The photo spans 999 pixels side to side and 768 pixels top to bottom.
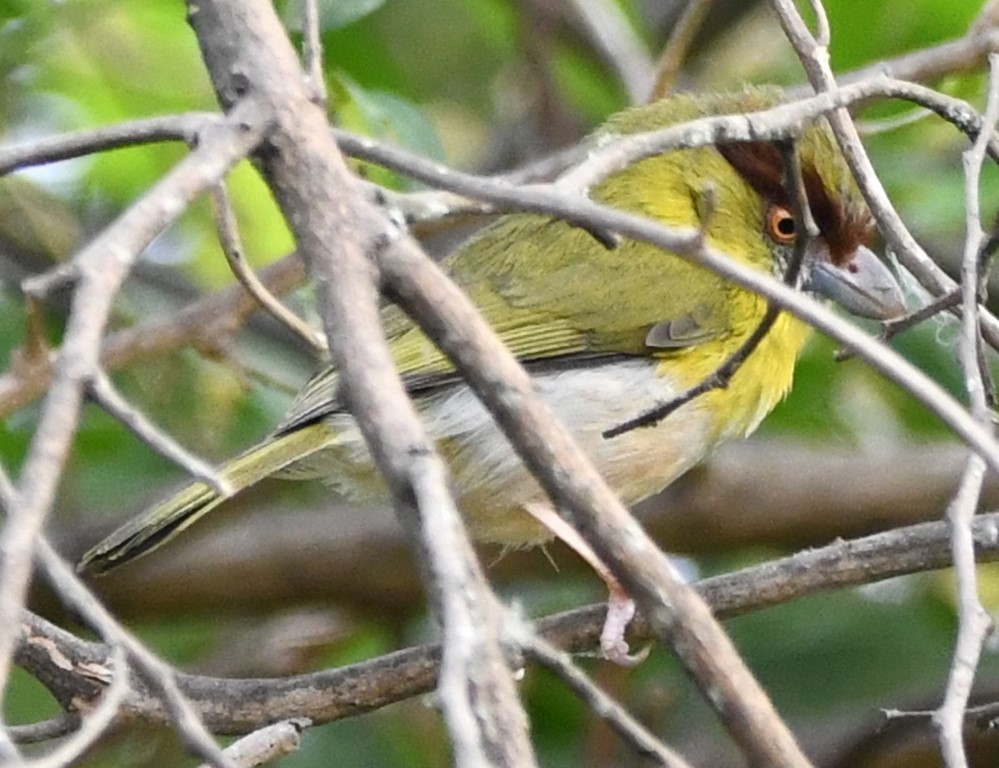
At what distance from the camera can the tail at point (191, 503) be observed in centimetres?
322

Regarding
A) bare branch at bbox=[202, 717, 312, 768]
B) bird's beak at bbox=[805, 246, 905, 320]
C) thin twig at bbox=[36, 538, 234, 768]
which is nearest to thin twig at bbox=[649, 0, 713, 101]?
bird's beak at bbox=[805, 246, 905, 320]

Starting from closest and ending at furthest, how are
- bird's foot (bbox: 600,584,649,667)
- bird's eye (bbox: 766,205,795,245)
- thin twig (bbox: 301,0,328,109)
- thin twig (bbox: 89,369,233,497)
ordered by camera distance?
thin twig (bbox: 89,369,233,497) → thin twig (bbox: 301,0,328,109) → bird's foot (bbox: 600,584,649,667) → bird's eye (bbox: 766,205,795,245)

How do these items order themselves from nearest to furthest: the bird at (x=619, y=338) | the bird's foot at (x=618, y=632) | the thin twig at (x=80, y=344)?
the thin twig at (x=80, y=344) < the bird's foot at (x=618, y=632) < the bird at (x=619, y=338)

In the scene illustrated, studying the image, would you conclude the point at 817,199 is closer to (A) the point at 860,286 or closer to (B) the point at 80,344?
(A) the point at 860,286

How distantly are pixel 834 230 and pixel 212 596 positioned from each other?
5.37ft

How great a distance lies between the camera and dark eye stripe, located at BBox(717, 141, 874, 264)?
12.3 feet

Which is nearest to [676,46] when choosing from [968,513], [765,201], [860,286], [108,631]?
[765,201]

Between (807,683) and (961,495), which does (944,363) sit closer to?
(807,683)

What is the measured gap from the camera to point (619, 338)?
3703 millimetres

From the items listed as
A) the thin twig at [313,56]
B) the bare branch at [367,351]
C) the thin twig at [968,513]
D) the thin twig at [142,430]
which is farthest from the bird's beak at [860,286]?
the thin twig at [142,430]

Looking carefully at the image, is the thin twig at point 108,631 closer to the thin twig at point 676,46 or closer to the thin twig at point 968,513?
the thin twig at point 968,513

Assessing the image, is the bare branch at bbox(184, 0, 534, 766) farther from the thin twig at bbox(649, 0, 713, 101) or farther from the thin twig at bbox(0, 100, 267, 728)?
the thin twig at bbox(649, 0, 713, 101)

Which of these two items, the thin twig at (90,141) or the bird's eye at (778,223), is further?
the bird's eye at (778,223)

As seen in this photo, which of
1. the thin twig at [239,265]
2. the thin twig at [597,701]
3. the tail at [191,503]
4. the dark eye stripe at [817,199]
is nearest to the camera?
the thin twig at [597,701]
